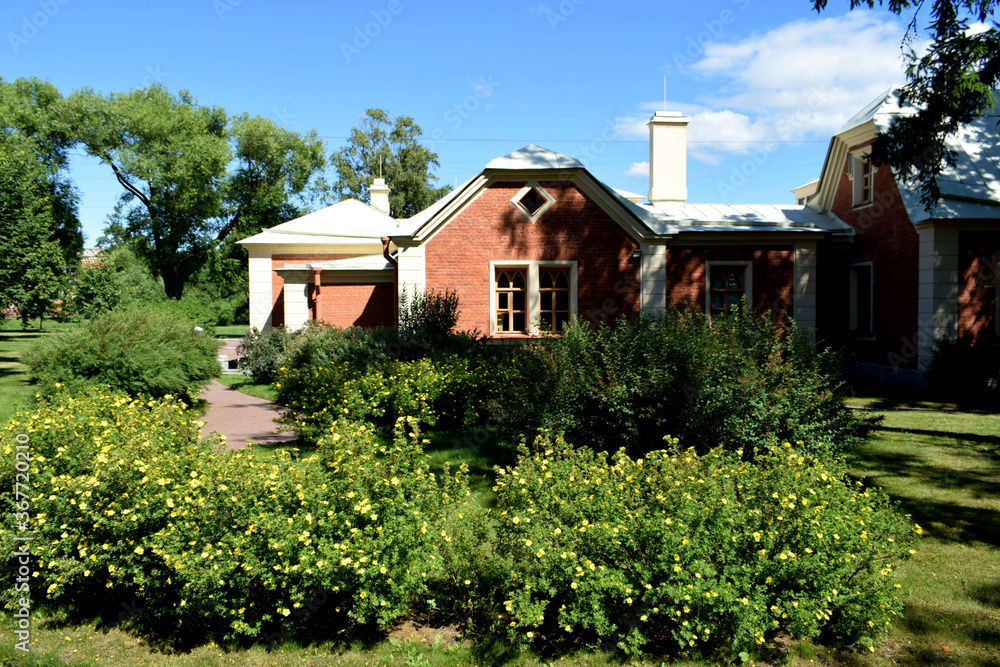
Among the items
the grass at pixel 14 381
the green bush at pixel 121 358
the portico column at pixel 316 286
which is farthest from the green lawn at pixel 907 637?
the portico column at pixel 316 286

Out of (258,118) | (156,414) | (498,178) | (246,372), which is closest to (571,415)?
(156,414)

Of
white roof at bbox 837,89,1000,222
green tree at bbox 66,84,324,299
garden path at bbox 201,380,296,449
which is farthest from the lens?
green tree at bbox 66,84,324,299

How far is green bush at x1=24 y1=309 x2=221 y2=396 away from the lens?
449 inches

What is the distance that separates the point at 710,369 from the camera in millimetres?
7586

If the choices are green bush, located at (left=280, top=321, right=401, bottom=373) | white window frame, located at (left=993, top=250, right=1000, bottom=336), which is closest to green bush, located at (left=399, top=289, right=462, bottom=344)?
green bush, located at (left=280, top=321, right=401, bottom=373)

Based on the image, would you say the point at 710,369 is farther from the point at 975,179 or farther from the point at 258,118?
the point at 258,118

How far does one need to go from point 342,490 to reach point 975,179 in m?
16.9

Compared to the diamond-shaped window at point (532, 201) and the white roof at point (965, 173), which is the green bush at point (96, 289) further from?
the white roof at point (965, 173)

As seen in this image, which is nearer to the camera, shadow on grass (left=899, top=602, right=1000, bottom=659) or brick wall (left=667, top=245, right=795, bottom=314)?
shadow on grass (left=899, top=602, right=1000, bottom=659)

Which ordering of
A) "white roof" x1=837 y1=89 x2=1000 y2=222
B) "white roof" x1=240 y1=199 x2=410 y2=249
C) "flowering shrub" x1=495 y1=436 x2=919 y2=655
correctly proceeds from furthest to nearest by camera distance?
"white roof" x1=240 y1=199 x2=410 y2=249 → "white roof" x1=837 y1=89 x2=1000 y2=222 → "flowering shrub" x1=495 y1=436 x2=919 y2=655

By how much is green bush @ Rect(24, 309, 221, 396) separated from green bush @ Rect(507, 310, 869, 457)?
23.3 feet

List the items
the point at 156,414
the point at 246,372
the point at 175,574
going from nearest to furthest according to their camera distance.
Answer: the point at 175,574
the point at 156,414
the point at 246,372

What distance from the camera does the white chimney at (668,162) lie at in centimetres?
2019

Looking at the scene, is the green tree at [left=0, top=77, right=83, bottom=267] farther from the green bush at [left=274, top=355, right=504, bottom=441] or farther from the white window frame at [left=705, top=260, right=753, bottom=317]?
the white window frame at [left=705, top=260, right=753, bottom=317]
